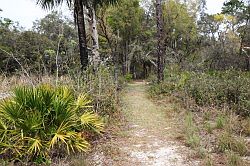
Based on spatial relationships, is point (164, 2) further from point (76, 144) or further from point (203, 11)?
point (76, 144)

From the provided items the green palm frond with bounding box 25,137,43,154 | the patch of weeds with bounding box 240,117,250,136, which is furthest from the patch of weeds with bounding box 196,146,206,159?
the green palm frond with bounding box 25,137,43,154

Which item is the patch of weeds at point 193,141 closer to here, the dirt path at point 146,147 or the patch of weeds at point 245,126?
the dirt path at point 146,147

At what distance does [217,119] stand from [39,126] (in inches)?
165

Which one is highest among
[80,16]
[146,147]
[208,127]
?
[80,16]

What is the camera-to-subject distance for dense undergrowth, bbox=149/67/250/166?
18.2 ft

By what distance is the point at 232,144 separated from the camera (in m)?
5.71

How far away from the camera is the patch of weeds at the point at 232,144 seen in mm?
5484

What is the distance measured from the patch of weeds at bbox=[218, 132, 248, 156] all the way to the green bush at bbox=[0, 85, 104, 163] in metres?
2.54

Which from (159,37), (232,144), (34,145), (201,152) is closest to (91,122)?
(34,145)

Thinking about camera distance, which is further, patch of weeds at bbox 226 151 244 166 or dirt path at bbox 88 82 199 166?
dirt path at bbox 88 82 199 166

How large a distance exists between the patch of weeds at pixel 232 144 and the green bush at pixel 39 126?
2.54 meters

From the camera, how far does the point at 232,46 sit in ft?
106

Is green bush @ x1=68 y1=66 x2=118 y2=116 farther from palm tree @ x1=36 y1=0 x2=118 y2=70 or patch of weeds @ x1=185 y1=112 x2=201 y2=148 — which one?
palm tree @ x1=36 y1=0 x2=118 y2=70

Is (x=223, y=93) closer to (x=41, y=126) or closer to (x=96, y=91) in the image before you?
(x=96, y=91)
